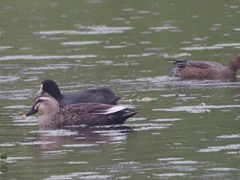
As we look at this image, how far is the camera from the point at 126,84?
18.1 m

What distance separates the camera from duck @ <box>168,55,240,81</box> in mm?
19844

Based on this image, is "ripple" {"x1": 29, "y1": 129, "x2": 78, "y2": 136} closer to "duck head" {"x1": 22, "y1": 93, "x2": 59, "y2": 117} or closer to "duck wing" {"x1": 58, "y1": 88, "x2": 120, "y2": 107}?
"duck head" {"x1": 22, "y1": 93, "x2": 59, "y2": 117}

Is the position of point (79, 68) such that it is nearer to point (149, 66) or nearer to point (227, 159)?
point (149, 66)

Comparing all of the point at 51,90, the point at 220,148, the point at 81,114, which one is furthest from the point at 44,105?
the point at 220,148

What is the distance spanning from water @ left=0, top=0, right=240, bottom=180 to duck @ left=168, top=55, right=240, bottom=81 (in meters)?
0.48

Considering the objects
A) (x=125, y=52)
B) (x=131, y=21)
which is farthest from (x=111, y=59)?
(x=131, y=21)

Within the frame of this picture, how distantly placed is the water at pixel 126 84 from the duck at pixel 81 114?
0.25 meters

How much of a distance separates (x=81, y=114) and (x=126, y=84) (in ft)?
13.6

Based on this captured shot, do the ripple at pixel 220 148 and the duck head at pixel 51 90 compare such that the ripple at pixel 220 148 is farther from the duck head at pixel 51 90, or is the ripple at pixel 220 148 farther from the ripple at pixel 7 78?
the ripple at pixel 7 78

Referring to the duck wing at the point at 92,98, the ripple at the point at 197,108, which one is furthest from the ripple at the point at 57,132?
the ripple at the point at 197,108

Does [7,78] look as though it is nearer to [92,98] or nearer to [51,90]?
[51,90]

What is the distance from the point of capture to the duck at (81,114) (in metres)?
13.8

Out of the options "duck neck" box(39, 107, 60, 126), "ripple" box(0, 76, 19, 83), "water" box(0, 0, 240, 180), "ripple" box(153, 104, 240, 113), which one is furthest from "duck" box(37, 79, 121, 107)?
"ripple" box(0, 76, 19, 83)

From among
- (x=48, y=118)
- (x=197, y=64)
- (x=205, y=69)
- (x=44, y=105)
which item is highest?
(x=44, y=105)
